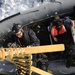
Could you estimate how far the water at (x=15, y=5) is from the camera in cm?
1252

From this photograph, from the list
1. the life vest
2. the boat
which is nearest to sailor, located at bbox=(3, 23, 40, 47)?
the life vest

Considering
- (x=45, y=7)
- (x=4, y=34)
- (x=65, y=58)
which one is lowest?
(x=65, y=58)

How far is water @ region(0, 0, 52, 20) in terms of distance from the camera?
493 inches

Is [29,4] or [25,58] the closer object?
[25,58]

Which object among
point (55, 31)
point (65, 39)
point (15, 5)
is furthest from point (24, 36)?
point (15, 5)

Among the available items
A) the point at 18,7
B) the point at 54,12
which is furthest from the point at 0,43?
the point at 18,7

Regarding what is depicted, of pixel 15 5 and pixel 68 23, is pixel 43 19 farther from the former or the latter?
pixel 15 5

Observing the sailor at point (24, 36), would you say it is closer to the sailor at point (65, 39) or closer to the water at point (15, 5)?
the sailor at point (65, 39)

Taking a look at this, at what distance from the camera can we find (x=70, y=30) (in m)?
6.16

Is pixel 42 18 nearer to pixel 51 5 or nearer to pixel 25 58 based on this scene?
pixel 51 5

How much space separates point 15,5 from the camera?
13188 millimetres

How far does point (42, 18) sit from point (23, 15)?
1.13ft

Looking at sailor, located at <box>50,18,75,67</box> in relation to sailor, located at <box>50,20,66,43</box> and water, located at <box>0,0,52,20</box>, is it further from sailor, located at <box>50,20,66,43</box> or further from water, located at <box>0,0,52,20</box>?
water, located at <box>0,0,52,20</box>

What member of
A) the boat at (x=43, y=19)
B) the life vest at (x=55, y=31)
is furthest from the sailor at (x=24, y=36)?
the boat at (x=43, y=19)
